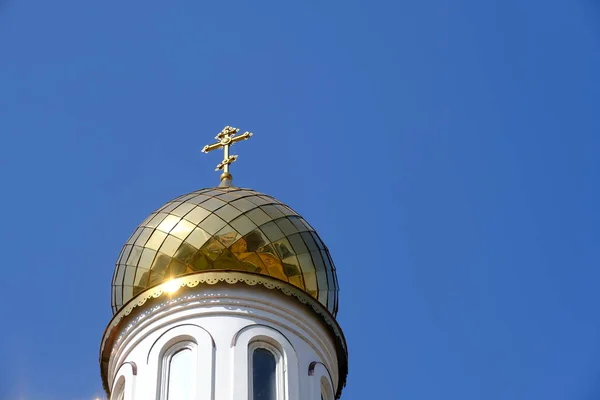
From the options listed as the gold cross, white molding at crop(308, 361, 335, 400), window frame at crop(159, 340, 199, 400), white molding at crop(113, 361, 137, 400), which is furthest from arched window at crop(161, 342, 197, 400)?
the gold cross

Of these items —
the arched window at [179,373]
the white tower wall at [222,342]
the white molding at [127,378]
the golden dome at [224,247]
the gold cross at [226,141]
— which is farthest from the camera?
the gold cross at [226,141]

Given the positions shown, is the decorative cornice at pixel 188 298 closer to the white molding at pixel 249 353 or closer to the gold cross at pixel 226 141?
the white molding at pixel 249 353

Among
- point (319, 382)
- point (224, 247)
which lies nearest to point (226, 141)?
point (224, 247)

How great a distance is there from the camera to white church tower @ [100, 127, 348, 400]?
1500 centimetres

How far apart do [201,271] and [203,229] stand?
27.1 inches

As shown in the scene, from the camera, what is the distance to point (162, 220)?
54.5 feet

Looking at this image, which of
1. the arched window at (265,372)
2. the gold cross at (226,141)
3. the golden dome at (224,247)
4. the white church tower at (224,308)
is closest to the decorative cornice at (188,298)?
the white church tower at (224,308)

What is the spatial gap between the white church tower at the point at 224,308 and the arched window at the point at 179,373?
1 cm

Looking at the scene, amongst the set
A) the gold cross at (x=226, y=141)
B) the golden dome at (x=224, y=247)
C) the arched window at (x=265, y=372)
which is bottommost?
the arched window at (x=265, y=372)

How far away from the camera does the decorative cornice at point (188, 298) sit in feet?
51.1

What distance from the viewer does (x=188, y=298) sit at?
15609 millimetres

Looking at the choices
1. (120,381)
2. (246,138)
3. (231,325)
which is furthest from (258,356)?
(246,138)

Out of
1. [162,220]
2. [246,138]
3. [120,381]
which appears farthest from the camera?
[246,138]

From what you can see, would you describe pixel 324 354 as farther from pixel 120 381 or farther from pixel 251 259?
pixel 120 381
